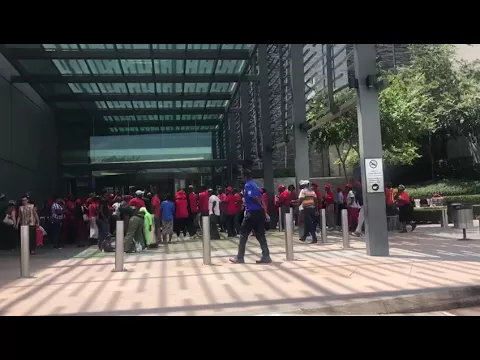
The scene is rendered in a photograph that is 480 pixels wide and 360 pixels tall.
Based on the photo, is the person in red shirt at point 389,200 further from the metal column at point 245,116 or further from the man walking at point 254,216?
the metal column at point 245,116

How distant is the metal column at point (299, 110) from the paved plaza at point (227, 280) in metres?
4.90

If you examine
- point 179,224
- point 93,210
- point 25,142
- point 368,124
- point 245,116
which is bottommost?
point 179,224

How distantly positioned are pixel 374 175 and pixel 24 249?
281 inches

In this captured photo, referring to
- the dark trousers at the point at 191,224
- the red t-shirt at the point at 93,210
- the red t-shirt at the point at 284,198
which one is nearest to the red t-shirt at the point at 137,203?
the red t-shirt at the point at 93,210

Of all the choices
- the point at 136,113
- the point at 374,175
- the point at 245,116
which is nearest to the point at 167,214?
the point at 374,175

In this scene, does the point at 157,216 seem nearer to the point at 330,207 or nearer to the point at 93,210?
the point at 93,210

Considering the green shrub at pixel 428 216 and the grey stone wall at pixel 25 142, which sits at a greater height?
the grey stone wall at pixel 25 142

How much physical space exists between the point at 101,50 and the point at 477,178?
74.3 ft

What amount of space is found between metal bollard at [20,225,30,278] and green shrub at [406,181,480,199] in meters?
21.2

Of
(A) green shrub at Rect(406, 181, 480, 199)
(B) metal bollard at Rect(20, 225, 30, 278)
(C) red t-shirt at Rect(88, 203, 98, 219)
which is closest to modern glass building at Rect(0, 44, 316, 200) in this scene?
(C) red t-shirt at Rect(88, 203, 98, 219)

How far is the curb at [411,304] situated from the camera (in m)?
6.01

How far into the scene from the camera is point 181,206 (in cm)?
1506

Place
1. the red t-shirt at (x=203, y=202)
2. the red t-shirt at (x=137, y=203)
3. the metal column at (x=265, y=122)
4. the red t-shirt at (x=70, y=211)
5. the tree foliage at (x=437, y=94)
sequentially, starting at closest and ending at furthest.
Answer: the red t-shirt at (x=137, y=203) < the red t-shirt at (x=70, y=211) < the red t-shirt at (x=203, y=202) < the metal column at (x=265, y=122) < the tree foliage at (x=437, y=94)
